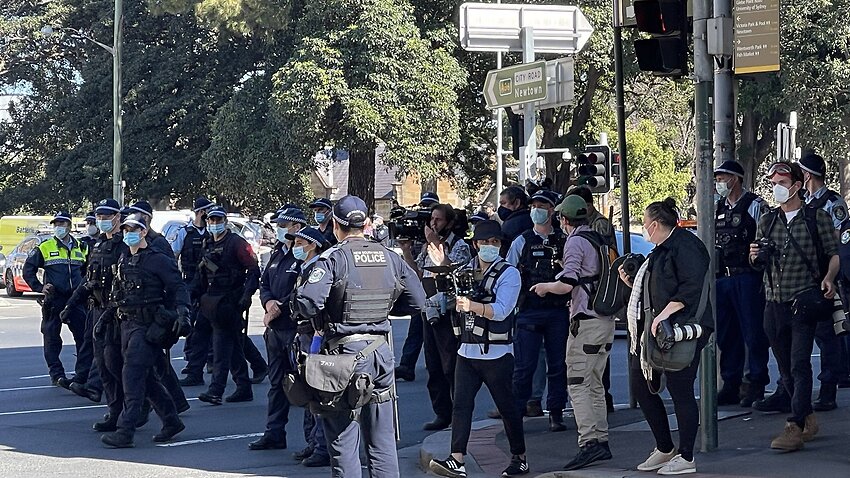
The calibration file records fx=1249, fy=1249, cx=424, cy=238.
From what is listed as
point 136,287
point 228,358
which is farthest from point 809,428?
point 228,358

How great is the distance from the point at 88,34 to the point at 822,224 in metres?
36.6

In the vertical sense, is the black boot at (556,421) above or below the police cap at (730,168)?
below

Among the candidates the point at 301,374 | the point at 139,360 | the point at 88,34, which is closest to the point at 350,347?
the point at 301,374

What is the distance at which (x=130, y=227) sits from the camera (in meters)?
10.4

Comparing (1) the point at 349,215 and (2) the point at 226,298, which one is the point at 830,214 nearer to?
(1) the point at 349,215

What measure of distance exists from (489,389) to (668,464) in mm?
1255

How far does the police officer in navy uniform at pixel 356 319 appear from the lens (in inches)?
282

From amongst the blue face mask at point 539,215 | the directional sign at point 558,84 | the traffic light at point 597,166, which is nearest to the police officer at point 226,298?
the blue face mask at point 539,215

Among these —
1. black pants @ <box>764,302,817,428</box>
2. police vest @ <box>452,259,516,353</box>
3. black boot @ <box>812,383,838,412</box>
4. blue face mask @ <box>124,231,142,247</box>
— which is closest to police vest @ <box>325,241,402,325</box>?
police vest @ <box>452,259,516,353</box>

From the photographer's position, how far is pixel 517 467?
8352 millimetres

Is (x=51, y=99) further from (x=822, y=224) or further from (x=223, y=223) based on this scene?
(x=822, y=224)

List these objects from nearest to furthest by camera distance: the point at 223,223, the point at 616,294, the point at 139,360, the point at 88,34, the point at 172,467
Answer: the point at 616,294 < the point at 172,467 < the point at 139,360 < the point at 223,223 < the point at 88,34

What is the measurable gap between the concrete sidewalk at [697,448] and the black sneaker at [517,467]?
0.14 m

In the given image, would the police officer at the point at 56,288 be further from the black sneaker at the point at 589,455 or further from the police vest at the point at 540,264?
the black sneaker at the point at 589,455
